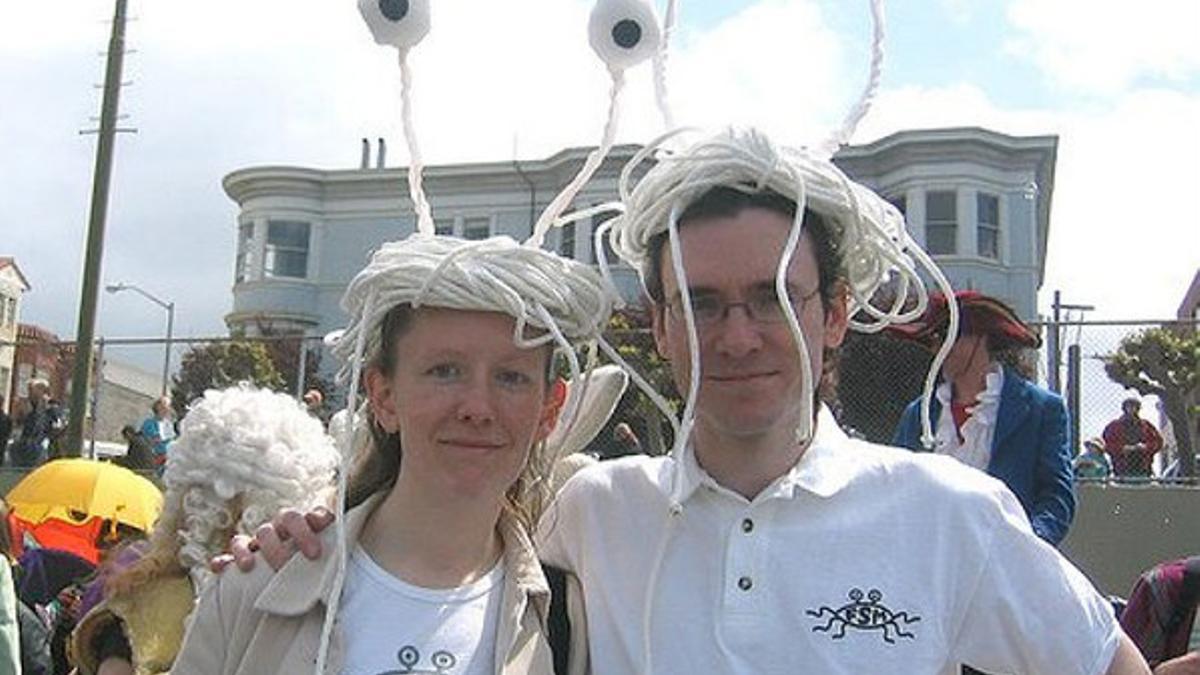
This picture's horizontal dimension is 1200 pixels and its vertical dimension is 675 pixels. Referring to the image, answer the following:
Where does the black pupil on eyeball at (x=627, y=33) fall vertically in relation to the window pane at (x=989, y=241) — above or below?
below

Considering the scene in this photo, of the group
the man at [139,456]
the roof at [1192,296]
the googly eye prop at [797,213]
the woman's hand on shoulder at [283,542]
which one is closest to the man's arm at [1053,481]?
the googly eye prop at [797,213]

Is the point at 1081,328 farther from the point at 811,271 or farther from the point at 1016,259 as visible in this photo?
the point at 1016,259

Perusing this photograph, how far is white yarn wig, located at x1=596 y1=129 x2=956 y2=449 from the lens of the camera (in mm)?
2100

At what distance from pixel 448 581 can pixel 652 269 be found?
1.97ft

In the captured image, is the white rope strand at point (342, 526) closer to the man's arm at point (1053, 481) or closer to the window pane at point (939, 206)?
the man's arm at point (1053, 481)

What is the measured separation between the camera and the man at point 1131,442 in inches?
386

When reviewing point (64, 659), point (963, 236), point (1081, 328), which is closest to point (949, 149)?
point (963, 236)

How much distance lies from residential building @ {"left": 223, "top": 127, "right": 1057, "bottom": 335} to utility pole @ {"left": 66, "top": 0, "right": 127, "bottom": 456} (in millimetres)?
12809

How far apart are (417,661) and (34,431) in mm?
12013

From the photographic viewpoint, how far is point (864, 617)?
2.00m

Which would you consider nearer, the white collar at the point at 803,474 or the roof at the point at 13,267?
the white collar at the point at 803,474

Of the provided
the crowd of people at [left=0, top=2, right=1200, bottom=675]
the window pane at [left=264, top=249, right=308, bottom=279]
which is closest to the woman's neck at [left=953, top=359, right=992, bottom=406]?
the crowd of people at [left=0, top=2, right=1200, bottom=675]

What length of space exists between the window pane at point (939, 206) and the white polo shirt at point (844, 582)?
28196 millimetres

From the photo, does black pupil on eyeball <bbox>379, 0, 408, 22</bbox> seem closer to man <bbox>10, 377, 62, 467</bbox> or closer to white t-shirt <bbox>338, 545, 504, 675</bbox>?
white t-shirt <bbox>338, 545, 504, 675</bbox>
